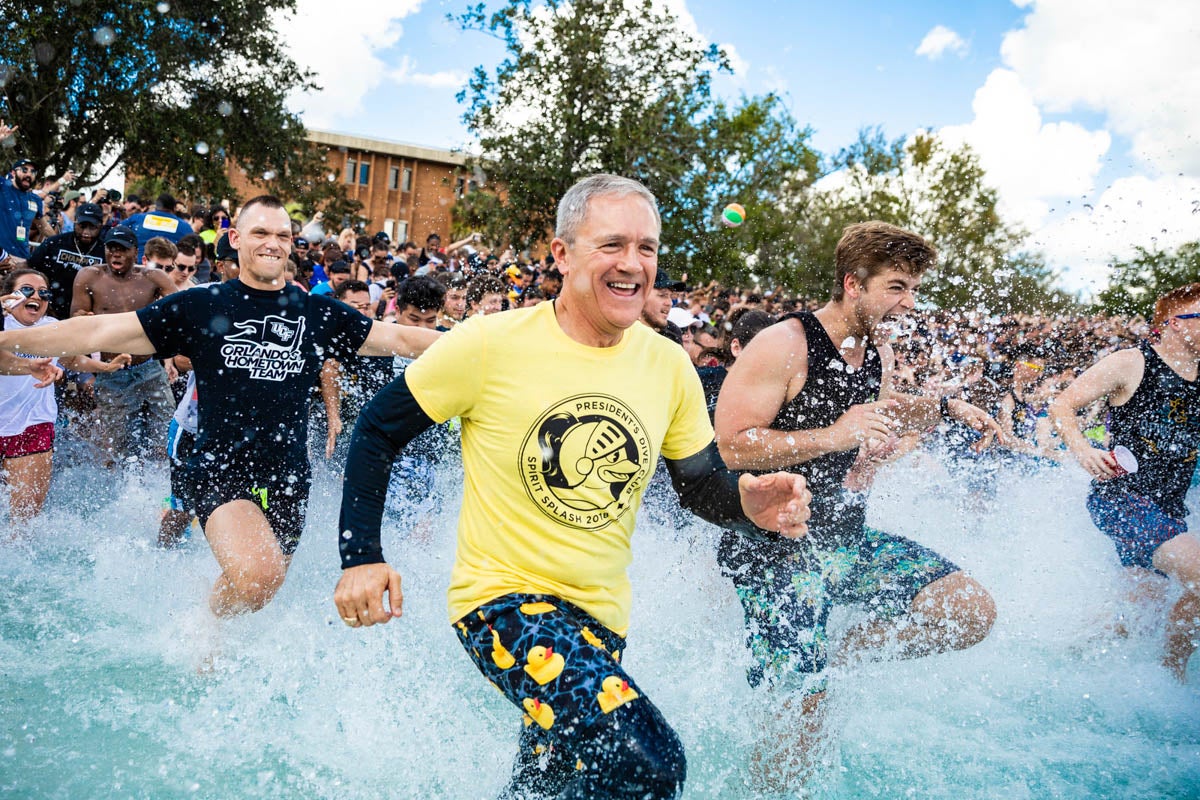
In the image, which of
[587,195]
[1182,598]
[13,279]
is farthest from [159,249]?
[1182,598]

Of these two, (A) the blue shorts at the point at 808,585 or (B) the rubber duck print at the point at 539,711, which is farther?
(A) the blue shorts at the point at 808,585

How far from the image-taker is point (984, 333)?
980 cm

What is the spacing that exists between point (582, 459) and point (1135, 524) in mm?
3473

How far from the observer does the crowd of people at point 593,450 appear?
7.83 ft

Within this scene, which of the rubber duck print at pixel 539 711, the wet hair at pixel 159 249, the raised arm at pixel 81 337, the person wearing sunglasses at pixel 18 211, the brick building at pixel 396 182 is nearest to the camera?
the rubber duck print at pixel 539 711

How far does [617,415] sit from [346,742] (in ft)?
6.68

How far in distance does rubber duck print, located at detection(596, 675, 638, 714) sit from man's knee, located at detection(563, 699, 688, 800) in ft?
0.06

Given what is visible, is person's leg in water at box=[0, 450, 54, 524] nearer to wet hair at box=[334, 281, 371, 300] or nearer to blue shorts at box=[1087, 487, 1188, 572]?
wet hair at box=[334, 281, 371, 300]

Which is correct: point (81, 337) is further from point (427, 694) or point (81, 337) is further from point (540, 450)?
point (540, 450)

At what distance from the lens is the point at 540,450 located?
2.44 metres

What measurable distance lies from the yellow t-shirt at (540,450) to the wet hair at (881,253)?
1.32 m

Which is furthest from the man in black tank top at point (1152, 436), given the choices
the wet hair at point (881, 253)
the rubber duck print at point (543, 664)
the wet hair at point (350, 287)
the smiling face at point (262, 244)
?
the wet hair at point (350, 287)

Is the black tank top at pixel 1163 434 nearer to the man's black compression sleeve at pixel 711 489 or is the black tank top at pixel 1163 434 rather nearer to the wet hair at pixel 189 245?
the man's black compression sleeve at pixel 711 489

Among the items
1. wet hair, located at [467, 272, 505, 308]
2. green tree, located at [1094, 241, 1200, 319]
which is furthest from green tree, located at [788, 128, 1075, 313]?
wet hair, located at [467, 272, 505, 308]
